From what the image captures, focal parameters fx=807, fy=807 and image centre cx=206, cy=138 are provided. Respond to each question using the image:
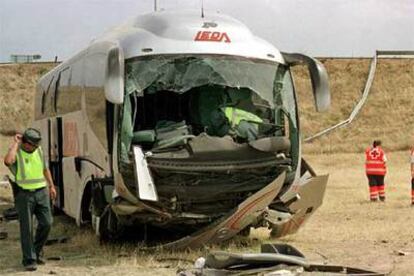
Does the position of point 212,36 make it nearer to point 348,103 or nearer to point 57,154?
point 57,154

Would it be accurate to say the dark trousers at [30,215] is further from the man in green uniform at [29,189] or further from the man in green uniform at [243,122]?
the man in green uniform at [243,122]

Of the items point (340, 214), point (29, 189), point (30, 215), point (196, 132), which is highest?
point (196, 132)

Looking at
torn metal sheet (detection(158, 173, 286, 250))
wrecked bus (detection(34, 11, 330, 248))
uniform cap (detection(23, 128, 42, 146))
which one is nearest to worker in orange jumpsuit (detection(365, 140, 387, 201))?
wrecked bus (detection(34, 11, 330, 248))

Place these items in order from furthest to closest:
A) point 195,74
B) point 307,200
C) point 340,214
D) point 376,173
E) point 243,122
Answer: point 376,173, point 340,214, point 307,200, point 243,122, point 195,74

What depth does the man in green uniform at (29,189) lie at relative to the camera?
32.9 ft

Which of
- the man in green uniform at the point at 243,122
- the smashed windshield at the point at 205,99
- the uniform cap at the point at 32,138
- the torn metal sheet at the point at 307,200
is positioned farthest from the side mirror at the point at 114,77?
the torn metal sheet at the point at 307,200

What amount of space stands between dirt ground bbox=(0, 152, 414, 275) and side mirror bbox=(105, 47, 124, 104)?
2150 millimetres

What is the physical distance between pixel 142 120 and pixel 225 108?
1175mm

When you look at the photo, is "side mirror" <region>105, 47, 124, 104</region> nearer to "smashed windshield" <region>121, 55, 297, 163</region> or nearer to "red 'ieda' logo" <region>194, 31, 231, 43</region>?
"smashed windshield" <region>121, 55, 297, 163</region>

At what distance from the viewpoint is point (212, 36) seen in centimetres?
1120

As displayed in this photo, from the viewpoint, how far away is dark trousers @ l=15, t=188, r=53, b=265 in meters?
10.0

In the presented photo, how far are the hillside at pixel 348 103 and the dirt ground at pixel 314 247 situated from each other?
2741 cm

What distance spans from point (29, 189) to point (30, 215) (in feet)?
1.06

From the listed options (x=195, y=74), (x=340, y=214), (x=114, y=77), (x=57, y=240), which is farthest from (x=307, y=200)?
(x=340, y=214)
